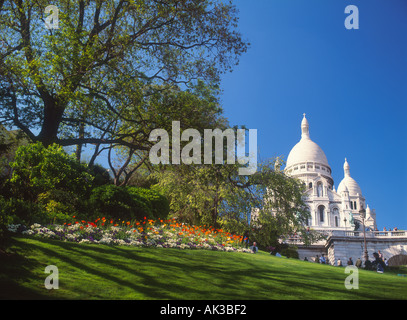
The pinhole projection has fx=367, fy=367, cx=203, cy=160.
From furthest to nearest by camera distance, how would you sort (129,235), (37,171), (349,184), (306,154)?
1. (349,184)
2. (306,154)
3. (37,171)
4. (129,235)

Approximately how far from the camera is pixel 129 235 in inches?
523

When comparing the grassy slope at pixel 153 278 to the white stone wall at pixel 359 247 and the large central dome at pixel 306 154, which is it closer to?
the white stone wall at pixel 359 247

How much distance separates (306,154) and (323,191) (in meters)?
12.4

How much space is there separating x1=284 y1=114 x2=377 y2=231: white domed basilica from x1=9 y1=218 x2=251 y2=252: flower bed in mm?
68476

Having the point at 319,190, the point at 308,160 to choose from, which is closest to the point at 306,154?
the point at 308,160

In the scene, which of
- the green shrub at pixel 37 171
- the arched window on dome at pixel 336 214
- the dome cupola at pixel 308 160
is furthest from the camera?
the dome cupola at pixel 308 160

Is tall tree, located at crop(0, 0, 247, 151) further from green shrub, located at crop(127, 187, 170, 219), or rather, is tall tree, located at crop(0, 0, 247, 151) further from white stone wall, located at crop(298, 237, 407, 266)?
white stone wall, located at crop(298, 237, 407, 266)

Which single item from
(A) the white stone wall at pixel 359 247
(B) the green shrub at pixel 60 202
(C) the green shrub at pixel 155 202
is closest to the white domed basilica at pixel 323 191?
(A) the white stone wall at pixel 359 247

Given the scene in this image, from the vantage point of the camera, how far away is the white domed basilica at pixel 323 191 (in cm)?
8750

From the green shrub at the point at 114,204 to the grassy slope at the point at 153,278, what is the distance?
4114mm

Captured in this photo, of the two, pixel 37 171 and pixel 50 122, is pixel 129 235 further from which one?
pixel 50 122

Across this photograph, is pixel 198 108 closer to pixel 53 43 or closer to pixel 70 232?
pixel 53 43

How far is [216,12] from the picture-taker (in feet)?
57.8
